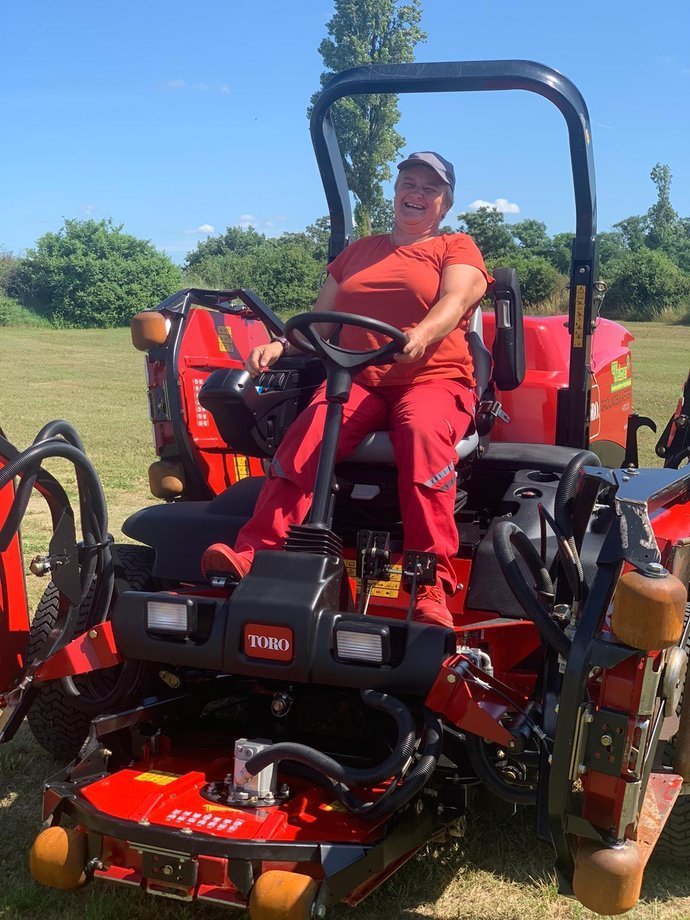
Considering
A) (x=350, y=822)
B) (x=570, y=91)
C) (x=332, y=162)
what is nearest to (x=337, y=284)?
(x=332, y=162)

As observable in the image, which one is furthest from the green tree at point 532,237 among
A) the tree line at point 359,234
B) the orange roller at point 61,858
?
the orange roller at point 61,858

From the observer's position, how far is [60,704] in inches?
131

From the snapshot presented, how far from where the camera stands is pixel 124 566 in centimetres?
350

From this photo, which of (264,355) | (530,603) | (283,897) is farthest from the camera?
(264,355)

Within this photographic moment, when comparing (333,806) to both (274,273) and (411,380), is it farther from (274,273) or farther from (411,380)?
(274,273)

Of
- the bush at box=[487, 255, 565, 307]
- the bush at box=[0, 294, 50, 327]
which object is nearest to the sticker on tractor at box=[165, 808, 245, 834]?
the bush at box=[487, 255, 565, 307]

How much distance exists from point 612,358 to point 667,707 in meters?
2.46

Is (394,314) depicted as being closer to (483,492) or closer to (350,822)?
(483,492)

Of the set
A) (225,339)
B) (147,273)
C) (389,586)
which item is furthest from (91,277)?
(389,586)

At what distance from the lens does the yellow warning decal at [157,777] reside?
2.59 meters

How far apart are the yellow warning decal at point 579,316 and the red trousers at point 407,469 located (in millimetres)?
840

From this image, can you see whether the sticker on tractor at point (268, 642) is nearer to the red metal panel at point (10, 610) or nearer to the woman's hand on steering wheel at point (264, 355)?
the red metal panel at point (10, 610)

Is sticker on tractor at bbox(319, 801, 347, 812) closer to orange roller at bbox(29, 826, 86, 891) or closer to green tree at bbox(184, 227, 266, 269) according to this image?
orange roller at bbox(29, 826, 86, 891)

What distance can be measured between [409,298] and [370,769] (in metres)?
1.59
